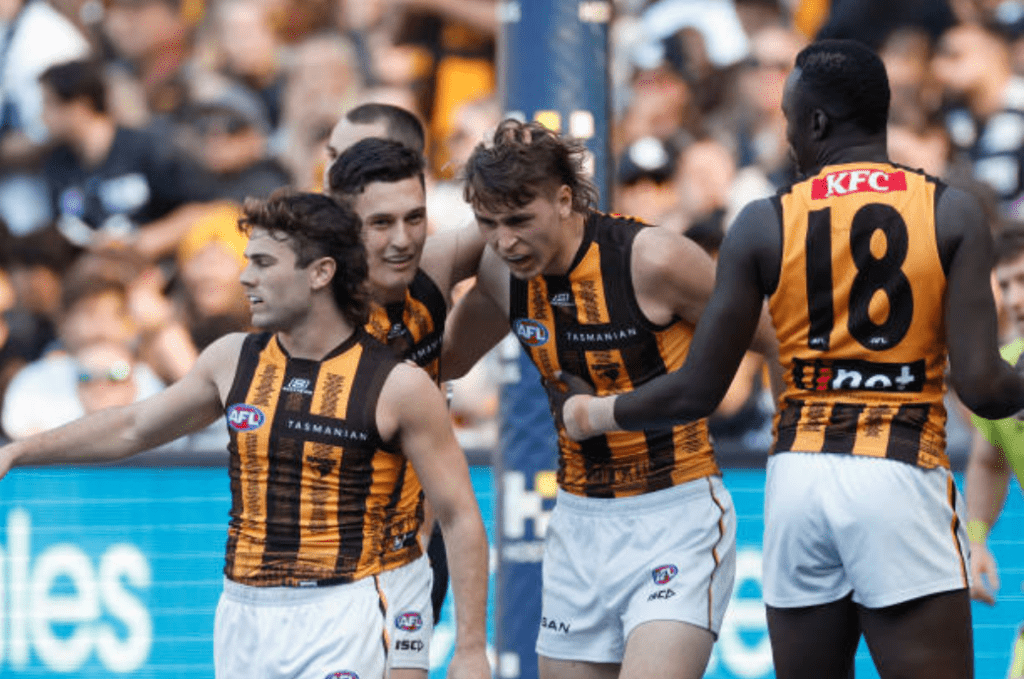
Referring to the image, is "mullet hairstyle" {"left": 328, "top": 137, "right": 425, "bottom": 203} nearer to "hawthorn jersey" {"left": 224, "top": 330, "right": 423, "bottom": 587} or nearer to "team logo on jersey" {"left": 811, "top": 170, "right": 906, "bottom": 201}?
"hawthorn jersey" {"left": 224, "top": 330, "right": 423, "bottom": 587}

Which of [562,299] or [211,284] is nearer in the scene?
[562,299]

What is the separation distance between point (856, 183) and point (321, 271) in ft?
4.23

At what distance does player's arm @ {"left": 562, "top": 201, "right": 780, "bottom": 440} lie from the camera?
353 centimetres

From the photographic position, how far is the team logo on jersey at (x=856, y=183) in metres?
3.48

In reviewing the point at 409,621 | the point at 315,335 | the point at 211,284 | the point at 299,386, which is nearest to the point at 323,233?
the point at 315,335

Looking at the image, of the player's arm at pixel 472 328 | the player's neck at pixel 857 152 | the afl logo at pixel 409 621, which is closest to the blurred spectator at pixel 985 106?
the player's arm at pixel 472 328

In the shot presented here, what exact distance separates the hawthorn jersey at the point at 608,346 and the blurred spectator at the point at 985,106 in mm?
4116

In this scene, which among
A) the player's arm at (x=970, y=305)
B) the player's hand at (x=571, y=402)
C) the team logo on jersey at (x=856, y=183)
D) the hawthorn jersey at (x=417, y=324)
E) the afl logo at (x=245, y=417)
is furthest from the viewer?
the hawthorn jersey at (x=417, y=324)

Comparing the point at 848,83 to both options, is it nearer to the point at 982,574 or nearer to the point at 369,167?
the point at 369,167

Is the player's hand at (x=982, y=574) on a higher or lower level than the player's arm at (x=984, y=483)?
lower

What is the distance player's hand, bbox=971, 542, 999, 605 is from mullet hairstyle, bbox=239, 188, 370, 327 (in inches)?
88.5

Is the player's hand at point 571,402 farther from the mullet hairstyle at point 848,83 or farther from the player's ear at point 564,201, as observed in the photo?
the mullet hairstyle at point 848,83

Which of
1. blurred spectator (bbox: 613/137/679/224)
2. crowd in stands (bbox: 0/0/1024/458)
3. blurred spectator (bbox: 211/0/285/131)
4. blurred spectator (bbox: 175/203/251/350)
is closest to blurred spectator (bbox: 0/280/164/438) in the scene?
crowd in stands (bbox: 0/0/1024/458)

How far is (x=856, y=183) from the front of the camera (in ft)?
11.5
